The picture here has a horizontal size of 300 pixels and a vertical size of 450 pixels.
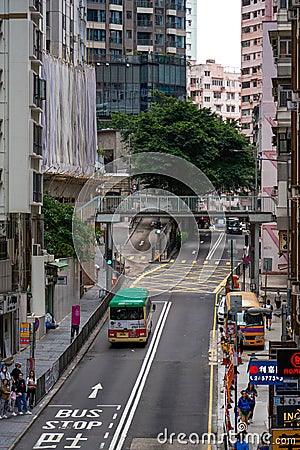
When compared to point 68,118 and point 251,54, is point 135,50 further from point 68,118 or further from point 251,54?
point 68,118

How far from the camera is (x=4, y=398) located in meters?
33.2

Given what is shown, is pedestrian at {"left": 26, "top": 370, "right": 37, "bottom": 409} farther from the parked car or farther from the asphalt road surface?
the parked car

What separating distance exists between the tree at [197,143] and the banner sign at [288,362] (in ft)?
197

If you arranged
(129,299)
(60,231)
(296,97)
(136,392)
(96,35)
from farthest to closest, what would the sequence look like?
1. (96,35)
2. (60,231)
3. (129,299)
4. (136,392)
5. (296,97)

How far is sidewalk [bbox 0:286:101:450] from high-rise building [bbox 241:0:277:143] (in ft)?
290

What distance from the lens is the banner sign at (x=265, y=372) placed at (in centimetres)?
2520

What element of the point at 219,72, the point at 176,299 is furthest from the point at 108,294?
the point at 219,72

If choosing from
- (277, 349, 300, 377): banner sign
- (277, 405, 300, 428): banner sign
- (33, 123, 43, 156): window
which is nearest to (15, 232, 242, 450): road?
(277, 349, 300, 377): banner sign

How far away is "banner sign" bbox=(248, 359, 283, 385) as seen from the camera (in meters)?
25.2

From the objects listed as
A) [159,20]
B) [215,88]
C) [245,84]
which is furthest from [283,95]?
[215,88]

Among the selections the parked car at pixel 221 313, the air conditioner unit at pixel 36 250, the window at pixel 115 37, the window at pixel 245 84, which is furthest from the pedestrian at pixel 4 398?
the window at pixel 245 84

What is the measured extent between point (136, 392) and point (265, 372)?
12938mm

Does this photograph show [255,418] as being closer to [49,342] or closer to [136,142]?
[49,342]

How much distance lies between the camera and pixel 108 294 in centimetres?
6431
